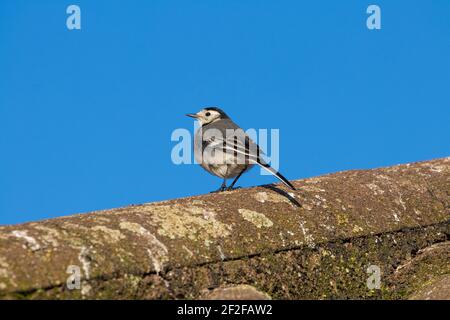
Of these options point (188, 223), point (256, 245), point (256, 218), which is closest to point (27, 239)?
point (188, 223)

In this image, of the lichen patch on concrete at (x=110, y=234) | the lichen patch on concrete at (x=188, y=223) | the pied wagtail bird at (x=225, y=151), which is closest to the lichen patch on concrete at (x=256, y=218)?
the lichen patch on concrete at (x=188, y=223)

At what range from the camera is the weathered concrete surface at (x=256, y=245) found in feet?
18.1

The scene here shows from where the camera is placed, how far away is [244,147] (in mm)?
9586

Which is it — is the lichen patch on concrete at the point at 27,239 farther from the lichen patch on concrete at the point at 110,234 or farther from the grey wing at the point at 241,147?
the grey wing at the point at 241,147

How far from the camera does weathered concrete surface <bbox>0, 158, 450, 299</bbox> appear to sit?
18.1 feet

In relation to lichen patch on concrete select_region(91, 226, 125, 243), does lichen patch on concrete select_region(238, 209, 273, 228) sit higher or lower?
lower

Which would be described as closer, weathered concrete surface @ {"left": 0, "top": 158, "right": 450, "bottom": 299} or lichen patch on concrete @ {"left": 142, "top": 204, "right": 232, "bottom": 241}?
weathered concrete surface @ {"left": 0, "top": 158, "right": 450, "bottom": 299}

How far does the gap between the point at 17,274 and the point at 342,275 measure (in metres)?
2.84

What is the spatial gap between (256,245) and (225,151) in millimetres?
3554

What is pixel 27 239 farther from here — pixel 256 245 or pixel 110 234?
pixel 256 245

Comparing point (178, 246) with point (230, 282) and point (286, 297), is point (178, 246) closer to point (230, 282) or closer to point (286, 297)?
point (230, 282)

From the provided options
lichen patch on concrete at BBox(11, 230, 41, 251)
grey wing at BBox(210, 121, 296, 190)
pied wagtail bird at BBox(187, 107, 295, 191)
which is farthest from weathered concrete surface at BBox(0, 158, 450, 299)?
pied wagtail bird at BBox(187, 107, 295, 191)

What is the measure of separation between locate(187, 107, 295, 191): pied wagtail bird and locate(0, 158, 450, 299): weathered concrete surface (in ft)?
4.65

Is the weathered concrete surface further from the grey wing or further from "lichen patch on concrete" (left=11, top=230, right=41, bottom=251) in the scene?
the grey wing
